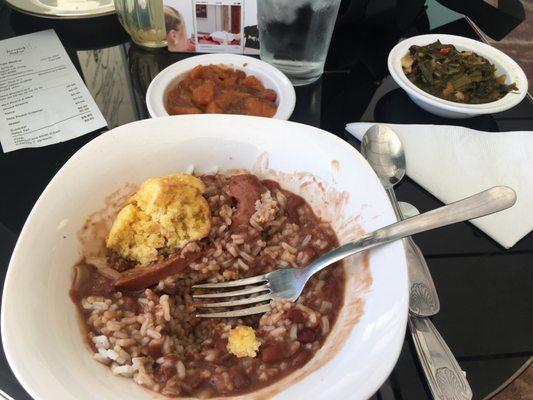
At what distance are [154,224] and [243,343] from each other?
32cm

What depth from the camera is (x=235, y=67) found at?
4.94ft

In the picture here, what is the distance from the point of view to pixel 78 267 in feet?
2.94

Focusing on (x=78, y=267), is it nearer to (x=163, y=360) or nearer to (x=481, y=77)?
(x=163, y=360)

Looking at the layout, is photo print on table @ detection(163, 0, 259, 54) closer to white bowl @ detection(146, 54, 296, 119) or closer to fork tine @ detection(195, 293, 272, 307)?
white bowl @ detection(146, 54, 296, 119)

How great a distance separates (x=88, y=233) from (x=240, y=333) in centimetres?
38

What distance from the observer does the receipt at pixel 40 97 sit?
139 centimetres

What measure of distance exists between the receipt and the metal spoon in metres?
0.84

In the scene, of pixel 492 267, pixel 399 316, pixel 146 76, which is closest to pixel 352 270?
pixel 399 316

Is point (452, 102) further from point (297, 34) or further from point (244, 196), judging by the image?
point (244, 196)

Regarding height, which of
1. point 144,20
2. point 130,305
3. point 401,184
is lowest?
point 401,184

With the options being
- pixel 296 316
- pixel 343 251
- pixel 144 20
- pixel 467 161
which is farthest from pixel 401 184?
pixel 144 20

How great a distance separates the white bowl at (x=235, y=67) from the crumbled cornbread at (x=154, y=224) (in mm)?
416

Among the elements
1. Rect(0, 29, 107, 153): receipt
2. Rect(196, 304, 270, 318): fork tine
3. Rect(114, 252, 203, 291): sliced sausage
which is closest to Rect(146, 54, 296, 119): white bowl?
Rect(0, 29, 107, 153): receipt

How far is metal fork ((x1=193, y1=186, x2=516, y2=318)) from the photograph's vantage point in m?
0.84
